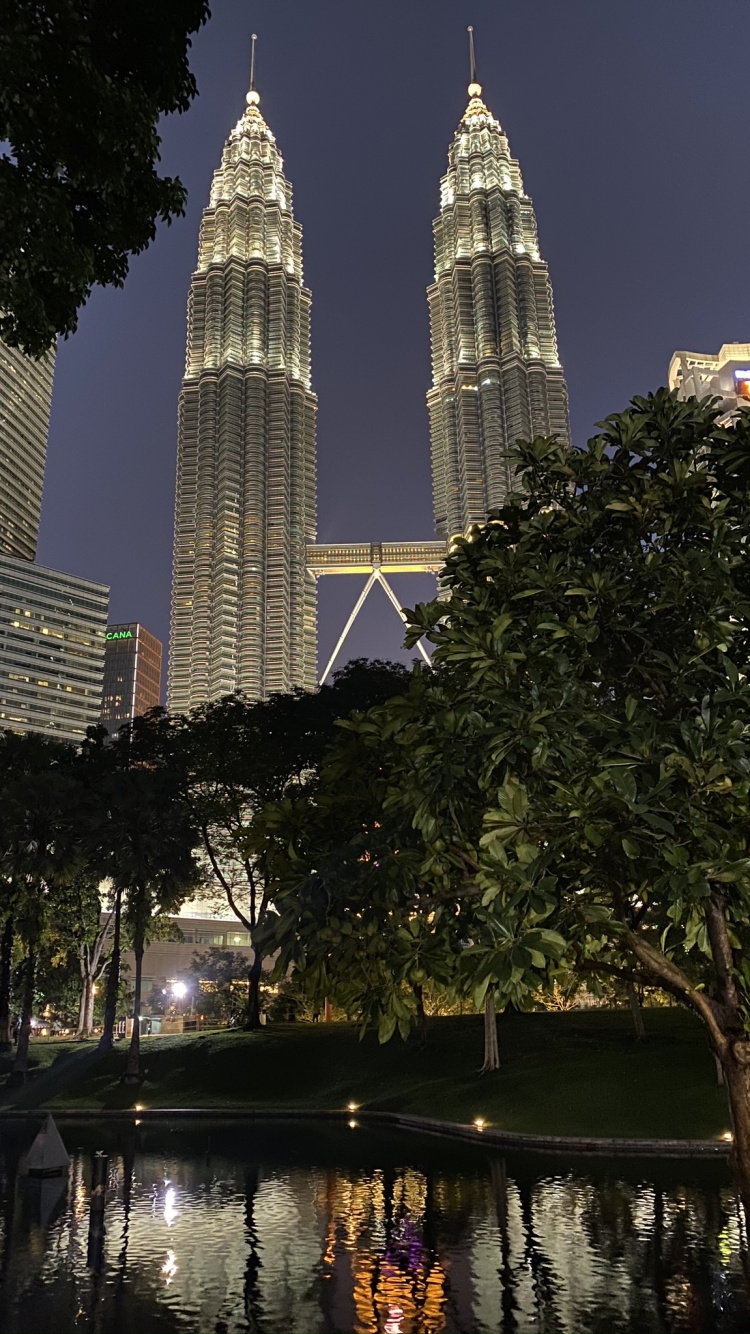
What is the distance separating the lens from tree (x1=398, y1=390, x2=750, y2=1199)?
9.96 metres

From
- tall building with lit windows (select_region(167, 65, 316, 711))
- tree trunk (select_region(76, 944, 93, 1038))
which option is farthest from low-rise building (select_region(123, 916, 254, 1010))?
tall building with lit windows (select_region(167, 65, 316, 711))

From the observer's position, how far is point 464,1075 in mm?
40312

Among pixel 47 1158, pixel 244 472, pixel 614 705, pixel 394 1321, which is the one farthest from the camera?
pixel 244 472

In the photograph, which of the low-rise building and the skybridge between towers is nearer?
the low-rise building

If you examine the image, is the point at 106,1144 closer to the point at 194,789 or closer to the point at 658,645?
the point at 194,789

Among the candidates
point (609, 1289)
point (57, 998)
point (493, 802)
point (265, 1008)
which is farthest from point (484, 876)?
point (57, 998)

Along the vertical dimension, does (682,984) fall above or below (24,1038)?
above

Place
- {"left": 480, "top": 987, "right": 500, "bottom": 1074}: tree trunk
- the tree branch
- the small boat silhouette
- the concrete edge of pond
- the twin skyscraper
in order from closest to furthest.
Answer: the tree branch → the small boat silhouette → the concrete edge of pond → {"left": 480, "top": 987, "right": 500, "bottom": 1074}: tree trunk → the twin skyscraper

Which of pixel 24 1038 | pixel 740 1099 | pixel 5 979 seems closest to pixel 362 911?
pixel 740 1099

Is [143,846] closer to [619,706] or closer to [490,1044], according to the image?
[490,1044]

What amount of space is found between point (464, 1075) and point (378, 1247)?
24044 millimetres

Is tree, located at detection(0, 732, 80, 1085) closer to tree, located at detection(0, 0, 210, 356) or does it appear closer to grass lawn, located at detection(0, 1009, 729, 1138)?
grass lawn, located at detection(0, 1009, 729, 1138)

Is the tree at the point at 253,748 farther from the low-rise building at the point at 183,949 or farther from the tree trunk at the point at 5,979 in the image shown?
the low-rise building at the point at 183,949

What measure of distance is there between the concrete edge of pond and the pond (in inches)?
60.6
